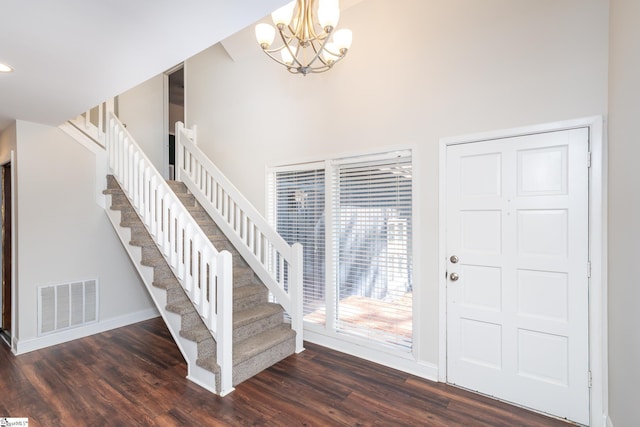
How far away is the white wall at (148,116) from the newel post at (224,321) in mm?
3341

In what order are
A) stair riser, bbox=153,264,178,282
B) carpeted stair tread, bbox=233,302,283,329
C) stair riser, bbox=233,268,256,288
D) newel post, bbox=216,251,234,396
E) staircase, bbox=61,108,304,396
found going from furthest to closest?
stair riser, bbox=233,268,256,288
stair riser, bbox=153,264,178,282
carpeted stair tread, bbox=233,302,283,329
staircase, bbox=61,108,304,396
newel post, bbox=216,251,234,396

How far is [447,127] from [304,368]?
252 centimetres

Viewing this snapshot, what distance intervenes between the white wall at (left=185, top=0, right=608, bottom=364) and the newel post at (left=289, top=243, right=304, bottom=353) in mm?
997

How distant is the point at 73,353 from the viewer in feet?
10.4

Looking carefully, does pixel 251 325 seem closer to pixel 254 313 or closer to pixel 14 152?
pixel 254 313

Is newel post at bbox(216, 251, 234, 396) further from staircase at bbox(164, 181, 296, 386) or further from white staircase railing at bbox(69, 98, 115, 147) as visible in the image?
white staircase railing at bbox(69, 98, 115, 147)

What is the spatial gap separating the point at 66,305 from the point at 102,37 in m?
3.18

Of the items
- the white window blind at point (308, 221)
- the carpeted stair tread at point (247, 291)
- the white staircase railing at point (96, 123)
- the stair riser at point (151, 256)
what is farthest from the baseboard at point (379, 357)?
the white staircase railing at point (96, 123)

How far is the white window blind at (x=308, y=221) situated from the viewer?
338 cm

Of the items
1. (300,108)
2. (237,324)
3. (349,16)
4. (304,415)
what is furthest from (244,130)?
(304,415)

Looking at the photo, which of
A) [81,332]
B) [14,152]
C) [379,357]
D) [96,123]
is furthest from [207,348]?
[96,123]

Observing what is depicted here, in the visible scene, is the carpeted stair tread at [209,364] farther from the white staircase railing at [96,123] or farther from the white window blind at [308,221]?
the white staircase railing at [96,123]

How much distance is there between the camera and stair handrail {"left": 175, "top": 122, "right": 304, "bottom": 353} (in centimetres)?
320

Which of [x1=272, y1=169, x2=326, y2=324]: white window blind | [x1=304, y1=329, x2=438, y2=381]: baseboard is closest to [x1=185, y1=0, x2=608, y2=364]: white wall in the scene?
[x1=304, y1=329, x2=438, y2=381]: baseboard
